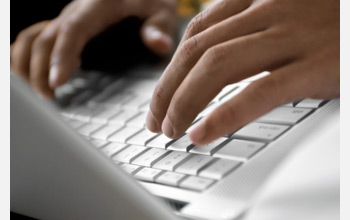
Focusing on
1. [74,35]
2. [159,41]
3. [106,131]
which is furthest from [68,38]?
[106,131]

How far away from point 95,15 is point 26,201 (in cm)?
43

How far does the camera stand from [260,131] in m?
0.37

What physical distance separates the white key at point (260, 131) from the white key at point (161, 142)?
2.4 inches

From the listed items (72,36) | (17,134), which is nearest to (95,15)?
(72,36)

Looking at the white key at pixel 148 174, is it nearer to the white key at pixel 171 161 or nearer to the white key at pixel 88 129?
the white key at pixel 171 161

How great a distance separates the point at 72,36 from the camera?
682 mm

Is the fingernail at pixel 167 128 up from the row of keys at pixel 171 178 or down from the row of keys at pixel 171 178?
up

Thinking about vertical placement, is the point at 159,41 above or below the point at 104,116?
above

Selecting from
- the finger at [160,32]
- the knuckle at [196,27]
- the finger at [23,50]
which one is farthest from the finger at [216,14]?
the finger at [23,50]

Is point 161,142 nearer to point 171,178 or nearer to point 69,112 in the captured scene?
point 171,178

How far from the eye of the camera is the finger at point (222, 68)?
371 mm

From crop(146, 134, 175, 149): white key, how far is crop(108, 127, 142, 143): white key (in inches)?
1.5

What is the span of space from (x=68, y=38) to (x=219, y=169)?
0.43 meters

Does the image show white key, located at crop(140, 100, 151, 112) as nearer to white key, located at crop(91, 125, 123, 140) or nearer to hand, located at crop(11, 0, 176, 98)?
white key, located at crop(91, 125, 123, 140)
